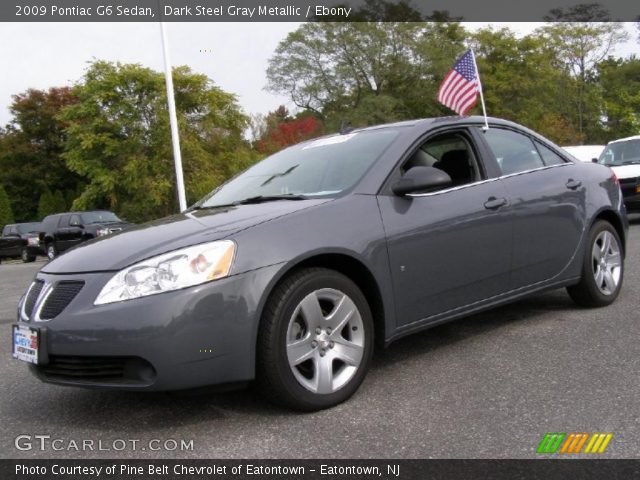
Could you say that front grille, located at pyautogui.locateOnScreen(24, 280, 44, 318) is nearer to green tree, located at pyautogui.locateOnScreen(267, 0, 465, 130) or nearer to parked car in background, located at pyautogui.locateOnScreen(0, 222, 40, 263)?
parked car in background, located at pyautogui.locateOnScreen(0, 222, 40, 263)

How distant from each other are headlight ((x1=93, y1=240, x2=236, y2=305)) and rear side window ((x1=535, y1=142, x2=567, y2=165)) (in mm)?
2822

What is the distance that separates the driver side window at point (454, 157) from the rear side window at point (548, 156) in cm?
81

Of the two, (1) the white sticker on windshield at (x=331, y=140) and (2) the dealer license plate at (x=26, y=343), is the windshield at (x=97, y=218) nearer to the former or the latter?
(1) the white sticker on windshield at (x=331, y=140)

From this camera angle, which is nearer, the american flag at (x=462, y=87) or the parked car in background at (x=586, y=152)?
the american flag at (x=462, y=87)

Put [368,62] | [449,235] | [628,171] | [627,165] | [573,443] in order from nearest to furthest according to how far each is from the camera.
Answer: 1. [573,443]
2. [449,235]
3. [628,171]
4. [627,165]
5. [368,62]

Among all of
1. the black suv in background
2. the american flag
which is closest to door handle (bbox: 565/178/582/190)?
the american flag

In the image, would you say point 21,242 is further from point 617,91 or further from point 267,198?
point 617,91

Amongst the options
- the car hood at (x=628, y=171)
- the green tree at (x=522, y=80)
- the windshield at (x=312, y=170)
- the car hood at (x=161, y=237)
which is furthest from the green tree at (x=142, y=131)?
the car hood at (x=161, y=237)

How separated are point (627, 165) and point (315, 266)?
11840 millimetres

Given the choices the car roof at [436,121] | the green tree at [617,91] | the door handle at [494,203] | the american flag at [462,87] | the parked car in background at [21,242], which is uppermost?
the green tree at [617,91]

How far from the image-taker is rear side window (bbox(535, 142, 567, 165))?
4.75 metres

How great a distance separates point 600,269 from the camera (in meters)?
4.96

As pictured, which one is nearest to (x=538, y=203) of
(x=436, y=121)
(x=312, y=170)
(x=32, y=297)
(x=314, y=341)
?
(x=436, y=121)

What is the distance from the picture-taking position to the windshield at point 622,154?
13.5 metres
